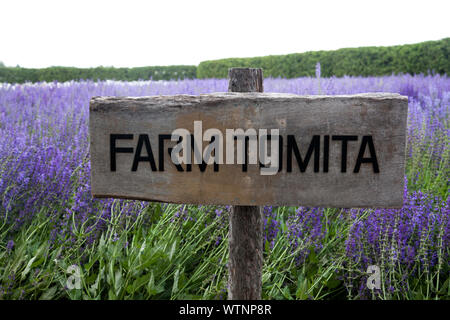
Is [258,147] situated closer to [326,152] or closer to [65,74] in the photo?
[326,152]

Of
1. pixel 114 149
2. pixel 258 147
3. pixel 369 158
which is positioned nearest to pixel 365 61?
pixel 369 158

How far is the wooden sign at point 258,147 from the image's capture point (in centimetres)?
136

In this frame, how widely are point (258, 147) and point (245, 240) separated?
0.39m

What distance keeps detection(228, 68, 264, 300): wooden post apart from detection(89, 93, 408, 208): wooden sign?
154 millimetres

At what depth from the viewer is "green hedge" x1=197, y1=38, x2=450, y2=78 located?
10008mm

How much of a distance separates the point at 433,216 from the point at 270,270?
0.89m

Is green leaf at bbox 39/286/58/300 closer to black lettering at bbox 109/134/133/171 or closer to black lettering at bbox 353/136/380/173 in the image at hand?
black lettering at bbox 109/134/133/171

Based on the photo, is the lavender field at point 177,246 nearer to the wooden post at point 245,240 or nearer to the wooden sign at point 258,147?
the wooden post at point 245,240

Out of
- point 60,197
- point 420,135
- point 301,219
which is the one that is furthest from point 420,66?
point 60,197

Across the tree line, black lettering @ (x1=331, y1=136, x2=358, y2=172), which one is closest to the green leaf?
black lettering @ (x1=331, y1=136, x2=358, y2=172)

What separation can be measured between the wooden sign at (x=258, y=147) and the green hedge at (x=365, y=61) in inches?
388

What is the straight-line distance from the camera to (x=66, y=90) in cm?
611

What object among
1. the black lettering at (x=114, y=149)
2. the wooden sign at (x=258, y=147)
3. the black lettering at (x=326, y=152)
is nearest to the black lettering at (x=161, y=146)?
the wooden sign at (x=258, y=147)

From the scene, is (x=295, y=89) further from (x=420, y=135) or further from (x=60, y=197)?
(x=60, y=197)
